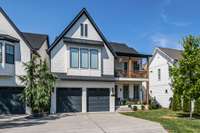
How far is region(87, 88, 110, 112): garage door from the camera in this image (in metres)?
28.3

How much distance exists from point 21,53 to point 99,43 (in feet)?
26.7

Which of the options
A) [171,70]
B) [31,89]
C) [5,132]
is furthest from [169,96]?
[5,132]

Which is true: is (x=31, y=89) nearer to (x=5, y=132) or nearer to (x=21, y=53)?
(x=21, y=53)

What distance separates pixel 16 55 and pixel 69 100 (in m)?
6.91

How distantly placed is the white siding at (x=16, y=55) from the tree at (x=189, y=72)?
46.1 feet

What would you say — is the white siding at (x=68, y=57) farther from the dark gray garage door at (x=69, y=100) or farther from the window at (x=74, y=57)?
the dark gray garage door at (x=69, y=100)

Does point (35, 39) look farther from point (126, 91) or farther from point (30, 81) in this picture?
point (126, 91)

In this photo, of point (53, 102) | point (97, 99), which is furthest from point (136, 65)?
point (53, 102)

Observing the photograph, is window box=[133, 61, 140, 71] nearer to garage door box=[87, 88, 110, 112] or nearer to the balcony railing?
the balcony railing

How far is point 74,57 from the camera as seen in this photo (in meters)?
27.6

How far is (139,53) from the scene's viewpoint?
1282 inches

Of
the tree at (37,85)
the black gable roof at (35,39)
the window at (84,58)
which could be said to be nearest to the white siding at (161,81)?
the window at (84,58)

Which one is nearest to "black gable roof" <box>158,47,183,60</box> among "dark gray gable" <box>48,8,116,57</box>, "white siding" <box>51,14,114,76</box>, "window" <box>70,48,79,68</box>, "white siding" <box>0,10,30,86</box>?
"dark gray gable" <box>48,8,116,57</box>

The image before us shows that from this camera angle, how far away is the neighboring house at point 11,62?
24.8 m
